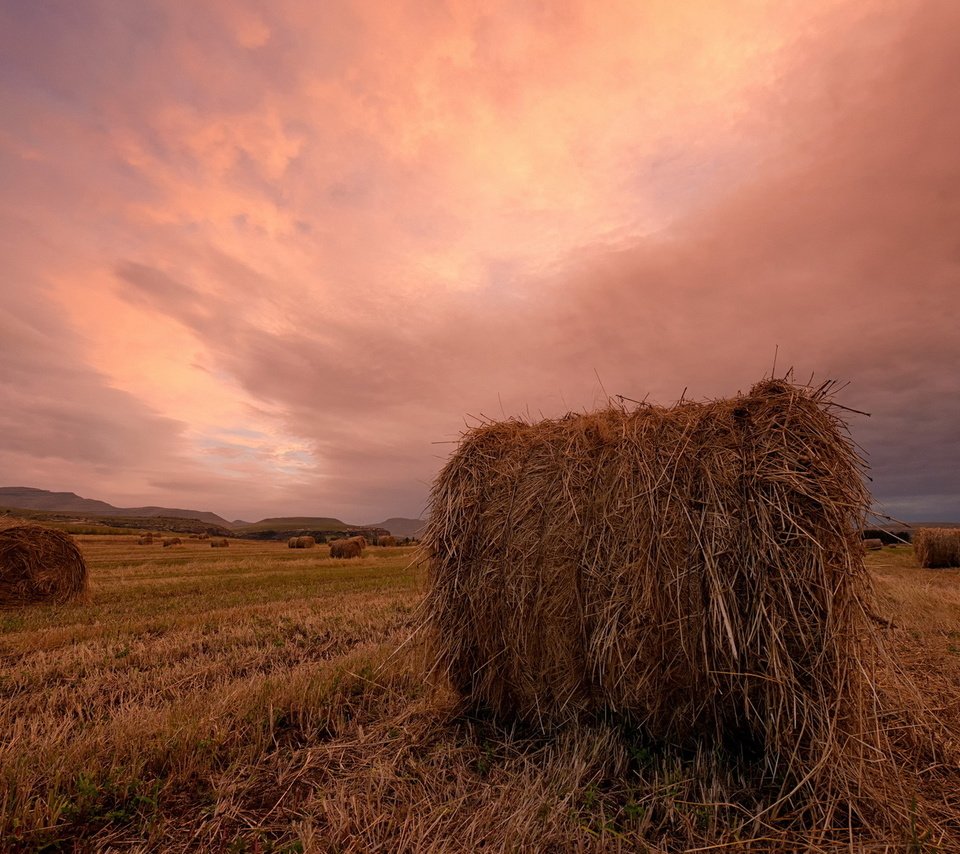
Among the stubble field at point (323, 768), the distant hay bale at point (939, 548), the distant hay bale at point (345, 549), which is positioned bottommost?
the distant hay bale at point (345, 549)

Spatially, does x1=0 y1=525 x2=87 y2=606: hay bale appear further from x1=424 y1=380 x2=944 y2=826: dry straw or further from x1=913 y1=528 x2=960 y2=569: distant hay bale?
x1=913 y1=528 x2=960 y2=569: distant hay bale

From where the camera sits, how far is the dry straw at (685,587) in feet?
10.5

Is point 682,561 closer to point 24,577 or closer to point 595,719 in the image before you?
A: point 595,719

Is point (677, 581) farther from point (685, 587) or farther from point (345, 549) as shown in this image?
point (345, 549)

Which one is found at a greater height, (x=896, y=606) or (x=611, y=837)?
(x=896, y=606)

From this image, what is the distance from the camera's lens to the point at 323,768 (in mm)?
3539

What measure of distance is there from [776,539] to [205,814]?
384 cm

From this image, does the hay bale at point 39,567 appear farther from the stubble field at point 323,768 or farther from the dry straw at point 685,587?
the dry straw at point 685,587

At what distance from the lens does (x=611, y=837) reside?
9.23 feet

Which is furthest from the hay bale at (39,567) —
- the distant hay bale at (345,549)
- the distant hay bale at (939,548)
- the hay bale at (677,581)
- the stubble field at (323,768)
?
the distant hay bale at (939,548)

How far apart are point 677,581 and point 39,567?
14416 mm

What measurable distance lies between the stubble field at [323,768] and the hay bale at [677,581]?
1.24 feet

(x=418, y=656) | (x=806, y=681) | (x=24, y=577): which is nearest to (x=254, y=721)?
(x=418, y=656)

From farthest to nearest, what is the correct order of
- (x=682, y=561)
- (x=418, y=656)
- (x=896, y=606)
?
(x=896, y=606) → (x=418, y=656) → (x=682, y=561)
